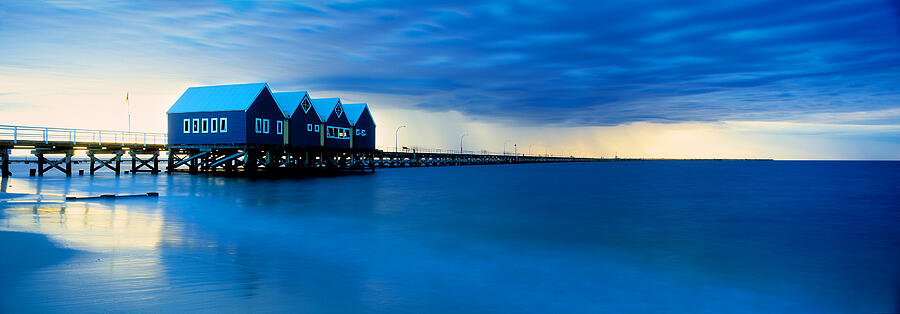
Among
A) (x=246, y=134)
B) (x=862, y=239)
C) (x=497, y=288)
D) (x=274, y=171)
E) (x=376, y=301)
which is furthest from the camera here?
(x=274, y=171)

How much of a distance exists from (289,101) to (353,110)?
14929 millimetres

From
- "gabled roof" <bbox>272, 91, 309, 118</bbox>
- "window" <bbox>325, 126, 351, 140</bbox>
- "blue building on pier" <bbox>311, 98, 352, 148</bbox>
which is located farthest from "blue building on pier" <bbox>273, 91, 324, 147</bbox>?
"window" <bbox>325, 126, 351, 140</bbox>

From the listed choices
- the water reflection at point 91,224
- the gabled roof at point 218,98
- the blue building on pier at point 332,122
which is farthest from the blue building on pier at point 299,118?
the water reflection at point 91,224

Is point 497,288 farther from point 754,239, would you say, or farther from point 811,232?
point 811,232

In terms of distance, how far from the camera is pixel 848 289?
11945mm

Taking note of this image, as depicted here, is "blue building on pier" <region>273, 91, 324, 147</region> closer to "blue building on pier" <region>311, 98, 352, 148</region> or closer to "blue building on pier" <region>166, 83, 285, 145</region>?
"blue building on pier" <region>311, 98, 352, 148</region>

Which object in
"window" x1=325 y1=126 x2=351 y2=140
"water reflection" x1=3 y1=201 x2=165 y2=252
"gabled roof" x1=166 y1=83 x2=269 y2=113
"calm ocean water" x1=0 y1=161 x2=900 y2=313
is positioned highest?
"gabled roof" x1=166 y1=83 x2=269 y2=113

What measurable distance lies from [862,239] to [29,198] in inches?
1359

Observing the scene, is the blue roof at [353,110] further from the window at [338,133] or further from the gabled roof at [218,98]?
the gabled roof at [218,98]

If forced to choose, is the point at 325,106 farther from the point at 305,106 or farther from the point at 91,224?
the point at 91,224

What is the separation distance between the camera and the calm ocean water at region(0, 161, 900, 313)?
9312 millimetres

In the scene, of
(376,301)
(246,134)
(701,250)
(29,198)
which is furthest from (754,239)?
(246,134)

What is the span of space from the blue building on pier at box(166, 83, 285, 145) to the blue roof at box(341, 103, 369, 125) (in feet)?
57.8

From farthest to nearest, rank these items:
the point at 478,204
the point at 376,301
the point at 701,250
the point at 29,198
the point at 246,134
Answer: the point at 246,134 → the point at 478,204 → the point at 29,198 → the point at 701,250 → the point at 376,301
